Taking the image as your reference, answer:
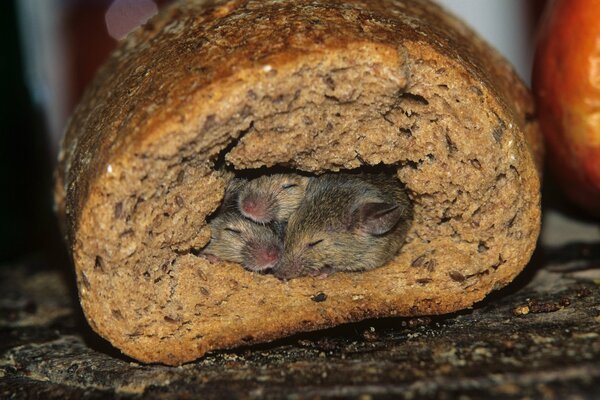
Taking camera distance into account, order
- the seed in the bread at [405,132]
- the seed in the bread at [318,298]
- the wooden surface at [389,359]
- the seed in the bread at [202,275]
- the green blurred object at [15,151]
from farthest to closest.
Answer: the green blurred object at [15,151] → the seed in the bread at [318,298] → the seed in the bread at [202,275] → the seed in the bread at [405,132] → the wooden surface at [389,359]

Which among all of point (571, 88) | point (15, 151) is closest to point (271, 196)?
point (571, 88)

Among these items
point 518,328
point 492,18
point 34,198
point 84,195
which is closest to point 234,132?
point 84,195

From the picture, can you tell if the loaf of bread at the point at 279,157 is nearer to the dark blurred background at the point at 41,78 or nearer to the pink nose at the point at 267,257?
the pink nose at the point at 267,257

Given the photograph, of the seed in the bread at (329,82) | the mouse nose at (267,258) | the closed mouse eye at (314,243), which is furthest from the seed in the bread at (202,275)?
the seed in the bread at (329,82)

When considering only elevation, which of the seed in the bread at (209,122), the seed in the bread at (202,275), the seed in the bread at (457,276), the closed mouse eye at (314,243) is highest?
the seed in the bread at (209,122)

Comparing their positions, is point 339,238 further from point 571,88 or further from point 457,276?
point 571,88

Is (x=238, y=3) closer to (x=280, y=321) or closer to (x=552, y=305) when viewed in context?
(x=280, y=321)
